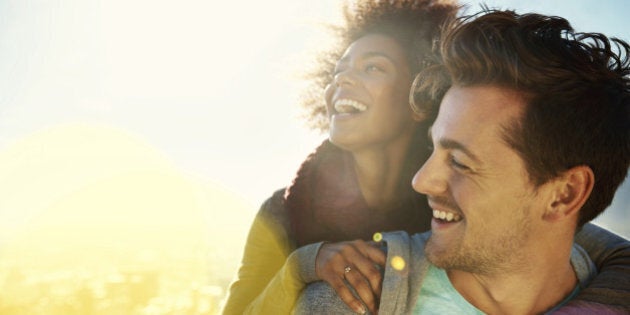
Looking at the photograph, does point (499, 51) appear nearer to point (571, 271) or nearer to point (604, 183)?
point (604, 183)

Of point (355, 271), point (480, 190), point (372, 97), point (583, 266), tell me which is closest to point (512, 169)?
point (480, 190)

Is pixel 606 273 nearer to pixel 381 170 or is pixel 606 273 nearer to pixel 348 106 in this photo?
pixel 381 170

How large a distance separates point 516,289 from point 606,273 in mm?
341

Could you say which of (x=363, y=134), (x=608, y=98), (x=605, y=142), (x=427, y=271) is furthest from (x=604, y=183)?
(x=363, y=134)

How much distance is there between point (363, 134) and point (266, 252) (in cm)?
86

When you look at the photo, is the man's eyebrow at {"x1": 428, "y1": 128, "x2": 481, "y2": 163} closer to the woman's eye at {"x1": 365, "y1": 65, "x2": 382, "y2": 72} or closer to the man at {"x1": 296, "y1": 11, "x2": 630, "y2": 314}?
the man at {"x1": 296, "y1": 11, "x2": 630, "y2": 314}

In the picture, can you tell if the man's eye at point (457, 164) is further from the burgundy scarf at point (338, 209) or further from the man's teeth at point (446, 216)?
the burgundy scarf at point (338, 209)

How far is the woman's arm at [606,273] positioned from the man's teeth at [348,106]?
1231 millimetres

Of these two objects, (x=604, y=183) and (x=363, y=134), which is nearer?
(x=604, y=183)

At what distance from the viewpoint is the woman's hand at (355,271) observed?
1722 mm

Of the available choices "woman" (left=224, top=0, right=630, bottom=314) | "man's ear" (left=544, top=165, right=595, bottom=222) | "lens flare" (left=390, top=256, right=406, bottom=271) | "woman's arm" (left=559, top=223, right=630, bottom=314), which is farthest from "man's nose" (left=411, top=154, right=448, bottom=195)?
"woman" (left=224, top=0, right=630, bottom=314)

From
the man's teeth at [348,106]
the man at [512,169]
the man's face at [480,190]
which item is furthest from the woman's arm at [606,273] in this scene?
the man's teeth at [348,106]

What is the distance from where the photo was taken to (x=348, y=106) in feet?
9.29

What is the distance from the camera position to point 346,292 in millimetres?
1723
